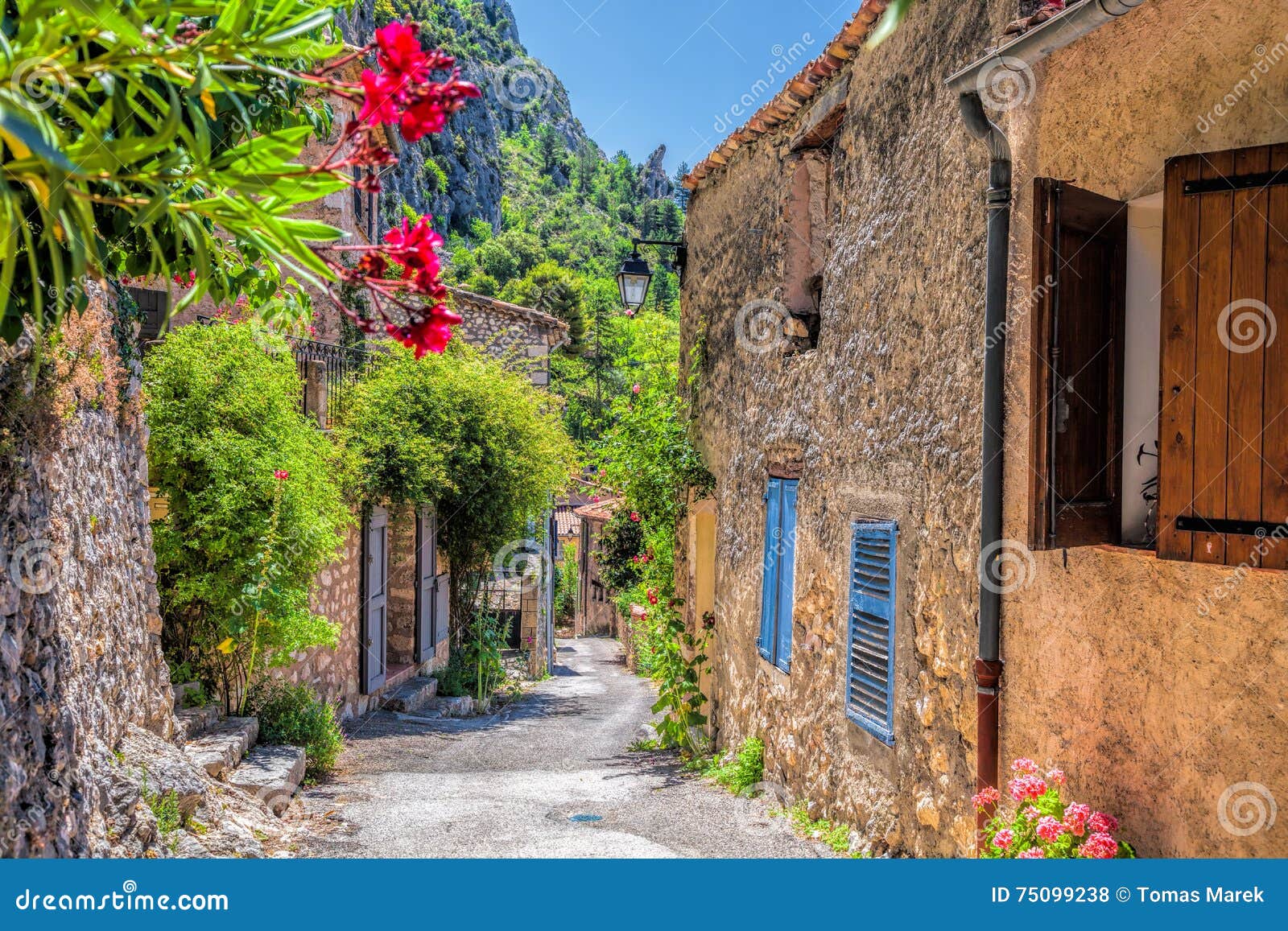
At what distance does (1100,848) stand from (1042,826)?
202 mm

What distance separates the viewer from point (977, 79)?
13.2ft

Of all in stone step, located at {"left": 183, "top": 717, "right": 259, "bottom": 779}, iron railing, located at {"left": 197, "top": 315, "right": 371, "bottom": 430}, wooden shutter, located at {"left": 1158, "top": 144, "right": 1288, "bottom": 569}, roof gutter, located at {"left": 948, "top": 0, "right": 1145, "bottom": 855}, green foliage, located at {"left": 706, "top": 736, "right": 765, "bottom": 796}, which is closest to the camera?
wooden shutter, located at {"left": 1158, "top": 144, "right": 1288, "bottom": 569}

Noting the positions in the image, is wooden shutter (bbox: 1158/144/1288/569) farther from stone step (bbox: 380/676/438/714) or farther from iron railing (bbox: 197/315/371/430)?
stone step (bbox: 380/676/438/714)

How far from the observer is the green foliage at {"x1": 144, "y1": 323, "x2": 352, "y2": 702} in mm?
6484

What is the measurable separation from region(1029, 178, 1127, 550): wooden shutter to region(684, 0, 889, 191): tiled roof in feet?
8.12

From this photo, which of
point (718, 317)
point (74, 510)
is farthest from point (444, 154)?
point (74, 510)

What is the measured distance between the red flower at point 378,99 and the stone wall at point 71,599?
1920 mm

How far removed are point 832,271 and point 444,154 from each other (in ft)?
172

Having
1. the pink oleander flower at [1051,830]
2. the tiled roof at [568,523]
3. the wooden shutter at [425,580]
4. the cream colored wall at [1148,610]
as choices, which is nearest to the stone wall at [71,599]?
the pink oleander flower at [1051,830]

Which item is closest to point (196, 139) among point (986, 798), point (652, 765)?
point (986, 798)

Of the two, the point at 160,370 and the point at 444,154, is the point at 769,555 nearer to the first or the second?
the point at 160,370

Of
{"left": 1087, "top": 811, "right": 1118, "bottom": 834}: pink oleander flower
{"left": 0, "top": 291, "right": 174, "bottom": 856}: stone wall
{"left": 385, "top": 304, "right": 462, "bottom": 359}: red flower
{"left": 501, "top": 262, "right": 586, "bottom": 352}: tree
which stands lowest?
{"left": 1087, "top": 811, "right": 1118, "bottom": 834}: pink oleander flower

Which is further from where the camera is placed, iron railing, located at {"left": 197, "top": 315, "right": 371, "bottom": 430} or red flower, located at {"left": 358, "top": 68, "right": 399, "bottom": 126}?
iron railing, located at {"left": 197, "top": 315, "right": 371, "bottom": 430}

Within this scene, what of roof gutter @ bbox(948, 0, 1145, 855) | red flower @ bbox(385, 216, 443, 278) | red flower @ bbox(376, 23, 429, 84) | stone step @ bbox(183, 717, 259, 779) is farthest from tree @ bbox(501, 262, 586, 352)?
red flower @ bbox(376, 23, 429, 84)
